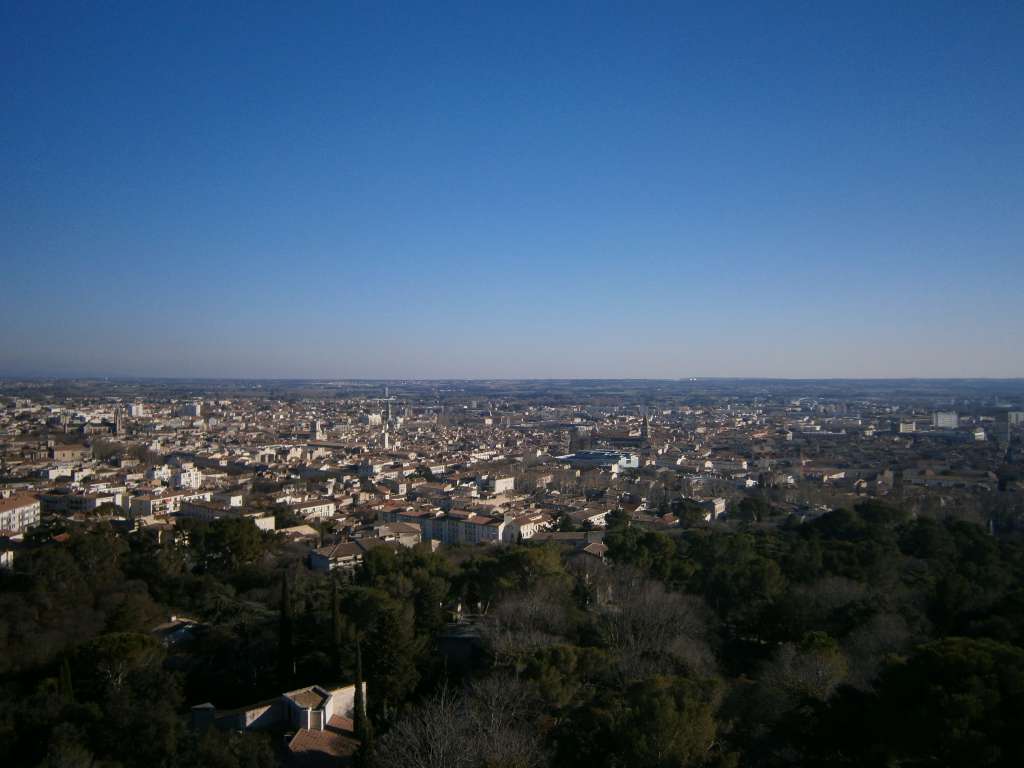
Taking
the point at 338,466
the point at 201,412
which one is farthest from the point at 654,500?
the point at 201,412

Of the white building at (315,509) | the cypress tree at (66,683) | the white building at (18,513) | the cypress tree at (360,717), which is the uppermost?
the cypress tree at (66,683)

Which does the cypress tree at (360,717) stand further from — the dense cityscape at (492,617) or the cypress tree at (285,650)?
the cypress tree at (285,650)

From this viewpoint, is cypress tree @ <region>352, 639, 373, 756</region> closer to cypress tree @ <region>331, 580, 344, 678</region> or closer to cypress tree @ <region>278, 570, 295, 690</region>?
→ cypress tree @ <region>331, 580, 344, 678</region>

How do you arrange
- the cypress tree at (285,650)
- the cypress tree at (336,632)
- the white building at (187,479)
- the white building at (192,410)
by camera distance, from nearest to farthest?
the cypress tree at (336,632) → the cypress tree at (285,650) → the white building at (187,479) → the white building at (192,410)

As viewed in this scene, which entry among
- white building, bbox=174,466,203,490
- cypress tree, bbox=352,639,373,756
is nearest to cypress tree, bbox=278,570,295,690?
cypress tree, bbox=352,639,373,756

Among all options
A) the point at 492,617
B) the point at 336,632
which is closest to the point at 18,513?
the point at 336,632

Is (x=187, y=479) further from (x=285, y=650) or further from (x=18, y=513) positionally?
(x=285, y=650)

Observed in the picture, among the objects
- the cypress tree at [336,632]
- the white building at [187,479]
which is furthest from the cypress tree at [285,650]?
the white building at [187,479]

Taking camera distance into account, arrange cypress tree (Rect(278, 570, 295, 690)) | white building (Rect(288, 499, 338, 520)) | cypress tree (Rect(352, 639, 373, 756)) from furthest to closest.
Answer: white building (Rect(288, 499, 338, 520)) < cypress tree (Rect(278, 570, 295, 690)) < cypress tree (Rect(352, 639, 373, 756))

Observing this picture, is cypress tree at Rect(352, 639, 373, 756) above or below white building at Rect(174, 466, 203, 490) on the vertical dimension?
above
